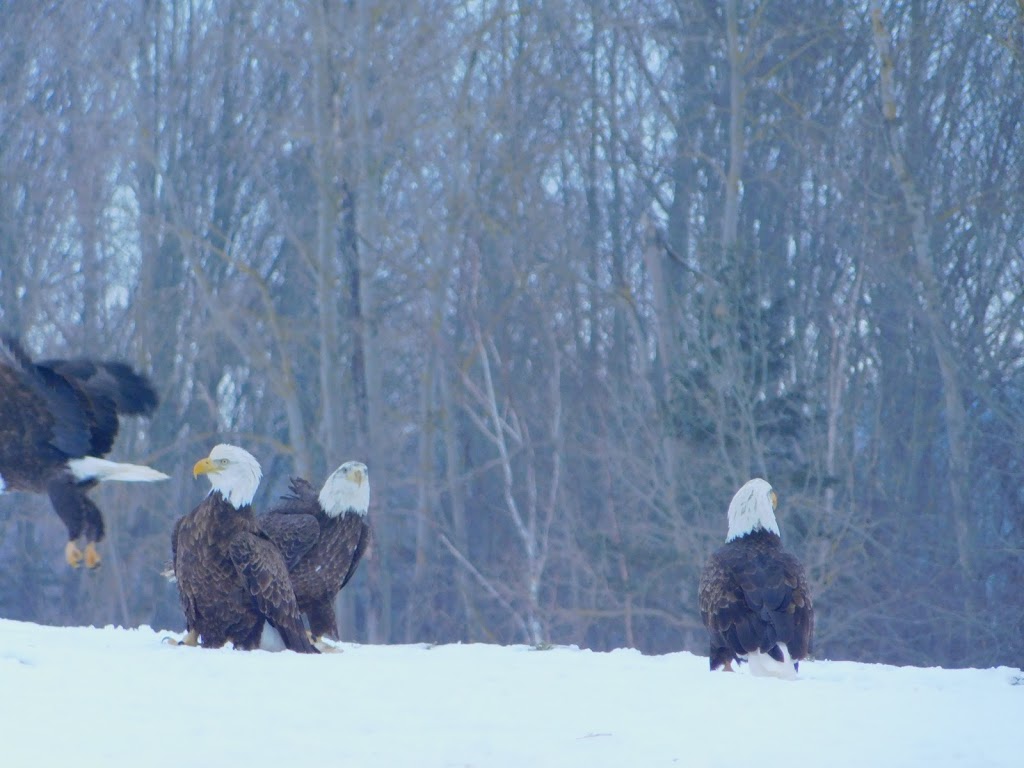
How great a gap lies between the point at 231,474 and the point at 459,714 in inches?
86.5

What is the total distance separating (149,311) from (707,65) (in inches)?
396

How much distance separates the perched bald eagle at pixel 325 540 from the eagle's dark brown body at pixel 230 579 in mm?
608

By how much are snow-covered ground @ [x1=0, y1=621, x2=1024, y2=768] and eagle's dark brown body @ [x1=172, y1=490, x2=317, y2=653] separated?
264 millimetres

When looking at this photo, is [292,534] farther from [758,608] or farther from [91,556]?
[758,608]

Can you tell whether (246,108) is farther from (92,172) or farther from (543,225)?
(543,225)

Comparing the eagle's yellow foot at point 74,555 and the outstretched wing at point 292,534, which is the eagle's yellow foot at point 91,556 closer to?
the eagle's yellow foot at point 74,555

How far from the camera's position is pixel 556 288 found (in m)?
24.1

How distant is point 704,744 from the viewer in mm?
4559

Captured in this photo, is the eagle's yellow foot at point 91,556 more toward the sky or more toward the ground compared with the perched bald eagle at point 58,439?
more toward the ground

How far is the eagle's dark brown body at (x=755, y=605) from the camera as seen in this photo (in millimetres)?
6762

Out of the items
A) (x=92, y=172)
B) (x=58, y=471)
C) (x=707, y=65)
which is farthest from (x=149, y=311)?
(x=58, y=471)

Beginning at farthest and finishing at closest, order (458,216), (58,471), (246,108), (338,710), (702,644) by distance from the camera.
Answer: (246,108), (458,216), (702,644), (58,471), (338,710)

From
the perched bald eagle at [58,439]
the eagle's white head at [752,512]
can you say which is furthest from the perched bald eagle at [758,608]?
the perched bald eagle at [58,439]

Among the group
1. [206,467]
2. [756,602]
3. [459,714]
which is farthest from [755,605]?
[206,467]
